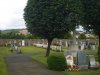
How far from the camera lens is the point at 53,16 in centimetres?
3198

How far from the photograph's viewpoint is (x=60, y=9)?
1265 inches

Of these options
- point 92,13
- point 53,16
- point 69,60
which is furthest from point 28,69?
point 92,13

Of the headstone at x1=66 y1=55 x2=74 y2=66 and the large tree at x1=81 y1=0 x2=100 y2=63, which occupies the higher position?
the large tree at x1=81 y1=0 x2=100 y2=63

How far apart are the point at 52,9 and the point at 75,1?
2.75 m

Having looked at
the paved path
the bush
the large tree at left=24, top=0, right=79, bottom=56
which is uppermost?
the large tree at left=24, top=0, right=79, bottom=56

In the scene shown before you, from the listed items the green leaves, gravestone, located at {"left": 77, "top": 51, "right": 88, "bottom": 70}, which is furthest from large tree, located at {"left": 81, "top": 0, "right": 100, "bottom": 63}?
gravestone, located at {"left": 77, "top": 51, "right": 88, "bottom": 70}

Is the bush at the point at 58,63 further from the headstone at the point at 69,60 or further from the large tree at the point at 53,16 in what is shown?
the large tree at the point at 53,16

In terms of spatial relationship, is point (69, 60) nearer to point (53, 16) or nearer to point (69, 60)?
point (69, 60)

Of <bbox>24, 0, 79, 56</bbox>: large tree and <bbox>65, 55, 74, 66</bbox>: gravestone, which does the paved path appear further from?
<bbox>24, 0, 79, 56</bbox>: large tree

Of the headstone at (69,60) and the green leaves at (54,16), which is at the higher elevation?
the green leaves at (54,16)

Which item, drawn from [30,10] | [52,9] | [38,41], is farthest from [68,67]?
[38,41]

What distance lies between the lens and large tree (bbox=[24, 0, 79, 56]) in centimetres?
3192

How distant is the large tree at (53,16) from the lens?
105 ft

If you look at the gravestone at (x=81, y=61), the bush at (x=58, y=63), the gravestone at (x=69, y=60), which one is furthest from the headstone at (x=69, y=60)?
the bush at (x=58, y=63)
